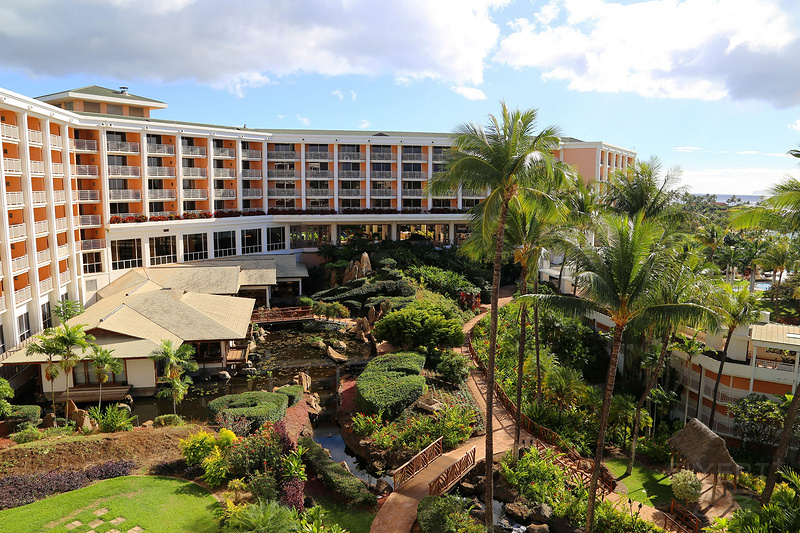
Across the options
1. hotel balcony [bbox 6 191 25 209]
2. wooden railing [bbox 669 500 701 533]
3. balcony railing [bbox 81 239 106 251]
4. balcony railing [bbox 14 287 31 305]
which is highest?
hotel balcony [bbox 6 191 25 209]

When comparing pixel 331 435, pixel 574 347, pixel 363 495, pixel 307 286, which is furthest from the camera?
pixel 307 286

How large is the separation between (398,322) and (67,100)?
124 feet

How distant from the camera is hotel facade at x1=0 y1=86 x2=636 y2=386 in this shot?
32125mm

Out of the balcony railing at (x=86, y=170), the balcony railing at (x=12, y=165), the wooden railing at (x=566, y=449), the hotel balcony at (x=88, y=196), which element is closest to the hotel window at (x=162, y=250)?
the hotel balcony at (x=88, y=196)

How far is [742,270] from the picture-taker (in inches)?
2475

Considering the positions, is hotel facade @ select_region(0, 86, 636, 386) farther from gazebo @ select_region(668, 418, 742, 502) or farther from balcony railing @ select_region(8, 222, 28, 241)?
gazebo @ select_region(668, 418, 742, 502)

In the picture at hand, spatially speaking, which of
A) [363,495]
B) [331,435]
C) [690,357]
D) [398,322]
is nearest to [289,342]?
[398,322]

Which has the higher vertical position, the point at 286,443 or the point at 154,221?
the point at 154,221

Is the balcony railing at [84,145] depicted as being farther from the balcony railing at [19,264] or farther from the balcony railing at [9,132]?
the balcony railing at [19,264]

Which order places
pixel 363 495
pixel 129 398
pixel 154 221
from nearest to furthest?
pixel 363 495
pixel 129 398
pixel 154 221

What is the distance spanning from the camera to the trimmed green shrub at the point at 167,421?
23.4 meters

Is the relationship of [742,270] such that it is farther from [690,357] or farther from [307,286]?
[307,286]

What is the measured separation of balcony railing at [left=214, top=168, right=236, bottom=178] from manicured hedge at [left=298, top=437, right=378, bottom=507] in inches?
1573

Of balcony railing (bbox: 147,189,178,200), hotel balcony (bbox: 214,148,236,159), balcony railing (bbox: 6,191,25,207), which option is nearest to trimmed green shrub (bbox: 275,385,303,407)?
balcony railing (bbox: 6,191,25,207)
